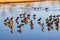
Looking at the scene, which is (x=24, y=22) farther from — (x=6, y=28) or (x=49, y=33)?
(x=49, y=33)

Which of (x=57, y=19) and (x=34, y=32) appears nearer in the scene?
(x=34, y=32)

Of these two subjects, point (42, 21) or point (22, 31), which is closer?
point (22, 31)

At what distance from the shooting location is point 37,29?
578 inches

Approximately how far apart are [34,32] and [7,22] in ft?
9.52

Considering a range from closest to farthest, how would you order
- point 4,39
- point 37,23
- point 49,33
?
point 4,39
point 49,33
point 37,23

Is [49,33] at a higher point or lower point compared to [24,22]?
lower

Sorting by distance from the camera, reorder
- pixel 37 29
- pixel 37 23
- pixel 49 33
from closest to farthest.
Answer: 1. pixel 49 33
2. pixel 37 29
3. pixel 37 23

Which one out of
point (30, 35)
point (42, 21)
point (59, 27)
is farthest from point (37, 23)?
point (30, 35)

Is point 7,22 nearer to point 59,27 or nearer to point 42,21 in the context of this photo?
point 42,21

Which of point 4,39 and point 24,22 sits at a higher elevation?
point 24,22

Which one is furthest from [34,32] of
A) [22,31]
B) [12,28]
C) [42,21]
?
[42,21]

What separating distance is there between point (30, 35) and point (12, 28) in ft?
6.26

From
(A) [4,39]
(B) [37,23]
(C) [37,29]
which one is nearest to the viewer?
(A) [4,39]

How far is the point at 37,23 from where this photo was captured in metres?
16.1
